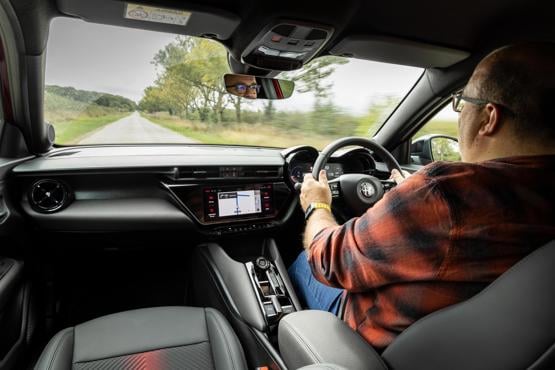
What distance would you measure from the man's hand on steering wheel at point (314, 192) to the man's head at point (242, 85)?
0.91 m

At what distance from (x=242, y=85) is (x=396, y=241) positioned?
1712 millimetres

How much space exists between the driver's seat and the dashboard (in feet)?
4.52

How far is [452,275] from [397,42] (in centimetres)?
185

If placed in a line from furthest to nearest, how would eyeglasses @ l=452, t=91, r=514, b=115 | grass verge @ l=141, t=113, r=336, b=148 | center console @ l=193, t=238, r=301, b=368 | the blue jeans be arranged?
grass verge @ l=141, t=113, r=336, b=148 < center console @ l=193, t=238, r=301, b=368 < the blue jeans < eyeglasses @ l=452, t=91, r=514, b=115

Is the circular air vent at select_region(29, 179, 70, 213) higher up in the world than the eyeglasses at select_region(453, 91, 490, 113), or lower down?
lower down

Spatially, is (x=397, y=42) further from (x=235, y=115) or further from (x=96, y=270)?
(x=96, y=270)

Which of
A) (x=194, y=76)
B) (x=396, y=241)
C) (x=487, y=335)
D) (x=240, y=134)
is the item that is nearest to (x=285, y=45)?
(x=194, y=76)

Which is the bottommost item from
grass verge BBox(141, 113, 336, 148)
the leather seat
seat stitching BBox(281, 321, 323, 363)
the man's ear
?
the leather seat

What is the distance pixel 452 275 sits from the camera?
1.04m

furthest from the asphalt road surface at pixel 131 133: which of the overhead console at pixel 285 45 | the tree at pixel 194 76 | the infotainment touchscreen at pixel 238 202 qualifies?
the overhead console at pixel 285 45

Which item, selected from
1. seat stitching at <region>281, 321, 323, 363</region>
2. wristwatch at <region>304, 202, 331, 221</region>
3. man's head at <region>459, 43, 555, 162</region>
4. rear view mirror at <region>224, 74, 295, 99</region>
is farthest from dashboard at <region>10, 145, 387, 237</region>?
man's head at <region>459, 43, 555, 162</region>

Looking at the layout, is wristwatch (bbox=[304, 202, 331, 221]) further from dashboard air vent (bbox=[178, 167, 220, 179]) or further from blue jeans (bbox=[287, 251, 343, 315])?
dashboard air vent (bbox=[178, 167, 220, 179])

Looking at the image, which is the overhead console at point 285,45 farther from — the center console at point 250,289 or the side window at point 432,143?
the side window at point 432,143

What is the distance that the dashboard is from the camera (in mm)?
2137
